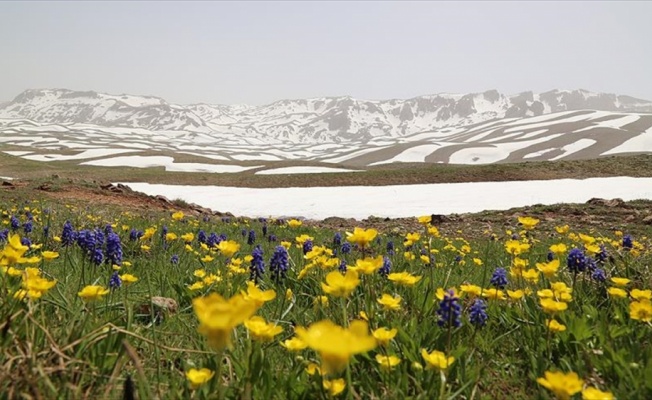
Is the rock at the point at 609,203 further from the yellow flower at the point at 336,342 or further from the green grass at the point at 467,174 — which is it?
the yellow flower at the point at 336,342

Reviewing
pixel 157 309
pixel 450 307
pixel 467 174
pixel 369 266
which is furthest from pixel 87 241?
pixel 467 174

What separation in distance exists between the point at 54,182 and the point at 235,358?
2558 cm

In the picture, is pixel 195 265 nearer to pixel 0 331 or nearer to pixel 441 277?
pixel 441 277

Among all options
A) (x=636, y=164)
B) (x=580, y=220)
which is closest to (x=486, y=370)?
(x=580, y=220)

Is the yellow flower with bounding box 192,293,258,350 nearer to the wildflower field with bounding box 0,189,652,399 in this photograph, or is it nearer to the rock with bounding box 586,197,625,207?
the wildflower field with bounding box 0,189,652,399

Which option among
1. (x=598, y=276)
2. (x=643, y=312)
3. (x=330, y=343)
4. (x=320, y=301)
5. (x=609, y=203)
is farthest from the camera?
(x=609, y=203)

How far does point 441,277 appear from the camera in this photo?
416 cm

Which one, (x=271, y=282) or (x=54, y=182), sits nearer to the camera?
(x=271, y=282)

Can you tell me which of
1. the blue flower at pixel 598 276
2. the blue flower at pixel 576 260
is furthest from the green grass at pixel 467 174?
the blue flower at pixel 576 260

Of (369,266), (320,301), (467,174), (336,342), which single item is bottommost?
(467,174)

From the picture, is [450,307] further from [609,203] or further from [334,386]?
[609,203]

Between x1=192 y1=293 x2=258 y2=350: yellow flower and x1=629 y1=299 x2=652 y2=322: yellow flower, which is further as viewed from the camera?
x1=629 y1=299 x2=652 y2=322: yellow flower

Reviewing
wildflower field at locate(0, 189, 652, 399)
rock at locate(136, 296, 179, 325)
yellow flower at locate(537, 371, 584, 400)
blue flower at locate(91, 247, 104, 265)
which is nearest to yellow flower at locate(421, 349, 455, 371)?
wildflower field at locate(0, 189, 652, 399)

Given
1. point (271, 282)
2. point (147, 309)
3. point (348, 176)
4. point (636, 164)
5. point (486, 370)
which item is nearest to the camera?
point (486, 370)
